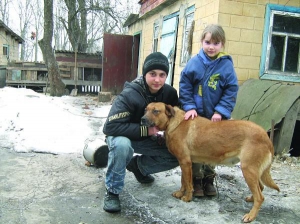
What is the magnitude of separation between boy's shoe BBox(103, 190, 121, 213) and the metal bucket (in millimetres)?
1076

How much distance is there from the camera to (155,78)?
3121mm

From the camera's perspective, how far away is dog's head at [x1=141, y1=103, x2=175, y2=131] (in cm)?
301

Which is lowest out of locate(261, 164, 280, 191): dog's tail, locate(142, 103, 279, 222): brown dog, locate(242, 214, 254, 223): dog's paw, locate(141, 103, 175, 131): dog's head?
locate(242, 214, 254, 223): dog's paw

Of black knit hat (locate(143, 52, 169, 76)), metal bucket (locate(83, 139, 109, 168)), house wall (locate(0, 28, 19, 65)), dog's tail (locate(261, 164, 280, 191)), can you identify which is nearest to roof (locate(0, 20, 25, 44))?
house wall (locate(0, 28, 19, 65))

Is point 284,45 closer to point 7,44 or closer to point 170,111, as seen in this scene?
point 170,111

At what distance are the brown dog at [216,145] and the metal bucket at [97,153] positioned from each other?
3.84ft

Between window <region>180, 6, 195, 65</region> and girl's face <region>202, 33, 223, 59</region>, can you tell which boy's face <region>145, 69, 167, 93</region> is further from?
window <region>180, 6, 195, 65</region>

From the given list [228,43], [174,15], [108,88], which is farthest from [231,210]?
[108,88]

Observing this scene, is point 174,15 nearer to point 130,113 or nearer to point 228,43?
point 228,43

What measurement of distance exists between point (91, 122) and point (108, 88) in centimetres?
584

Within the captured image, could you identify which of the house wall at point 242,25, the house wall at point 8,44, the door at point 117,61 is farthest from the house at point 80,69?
the house wall at point 8,44

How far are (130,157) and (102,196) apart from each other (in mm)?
595

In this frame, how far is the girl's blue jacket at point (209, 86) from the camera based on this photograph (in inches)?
126

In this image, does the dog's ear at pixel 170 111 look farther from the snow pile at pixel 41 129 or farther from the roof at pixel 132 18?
the roof at pixel 132 18
